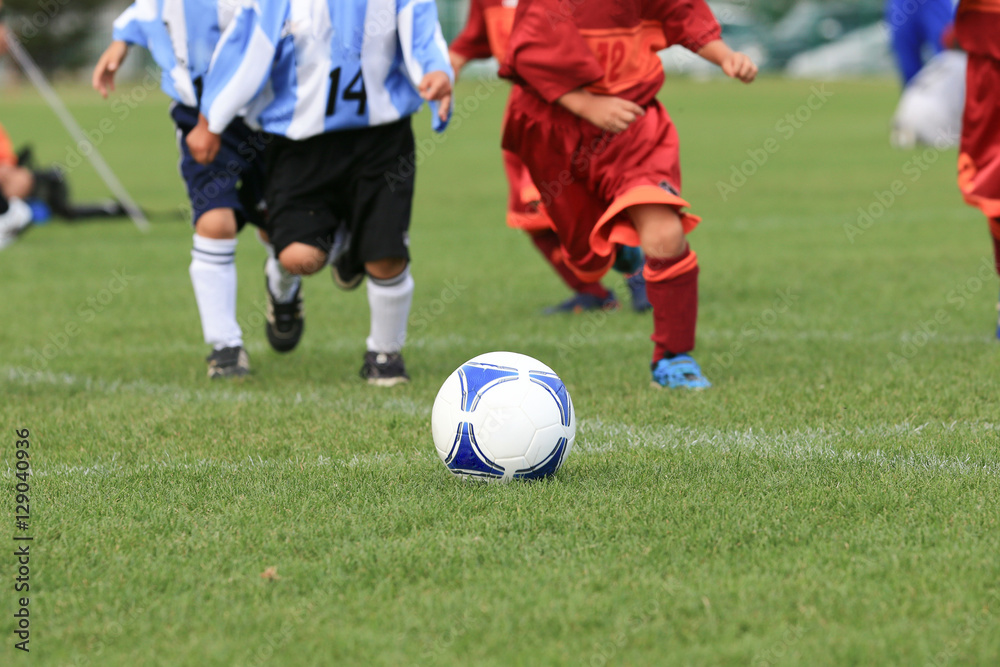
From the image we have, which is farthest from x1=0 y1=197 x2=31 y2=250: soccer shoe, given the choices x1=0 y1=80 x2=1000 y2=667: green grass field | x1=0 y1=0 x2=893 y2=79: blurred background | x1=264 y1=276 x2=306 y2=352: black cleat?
x1=0 y1=0 x2=893 y2=79: blurred background

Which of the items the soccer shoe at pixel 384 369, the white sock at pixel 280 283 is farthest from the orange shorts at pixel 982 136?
the white sock at pixel 280 283

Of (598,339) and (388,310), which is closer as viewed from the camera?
(388,310)

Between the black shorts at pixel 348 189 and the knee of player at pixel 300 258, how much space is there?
0.02 m

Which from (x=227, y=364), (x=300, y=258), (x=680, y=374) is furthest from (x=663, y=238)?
(x=227, y=364)

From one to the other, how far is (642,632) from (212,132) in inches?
121

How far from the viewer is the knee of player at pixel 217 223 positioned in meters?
4.99

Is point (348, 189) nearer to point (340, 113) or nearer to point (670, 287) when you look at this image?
point (340, 113)

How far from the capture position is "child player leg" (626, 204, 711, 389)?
441cm

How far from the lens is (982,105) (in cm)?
506

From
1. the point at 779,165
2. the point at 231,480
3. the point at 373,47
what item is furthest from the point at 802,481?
the point at 779,165

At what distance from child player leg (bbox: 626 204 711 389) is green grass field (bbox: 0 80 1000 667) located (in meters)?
0.16

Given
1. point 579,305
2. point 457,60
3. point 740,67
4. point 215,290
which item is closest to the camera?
point 740,67

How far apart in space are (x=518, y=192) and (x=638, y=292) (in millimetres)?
855

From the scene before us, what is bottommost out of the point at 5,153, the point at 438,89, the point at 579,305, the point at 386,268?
the point at 5,153
